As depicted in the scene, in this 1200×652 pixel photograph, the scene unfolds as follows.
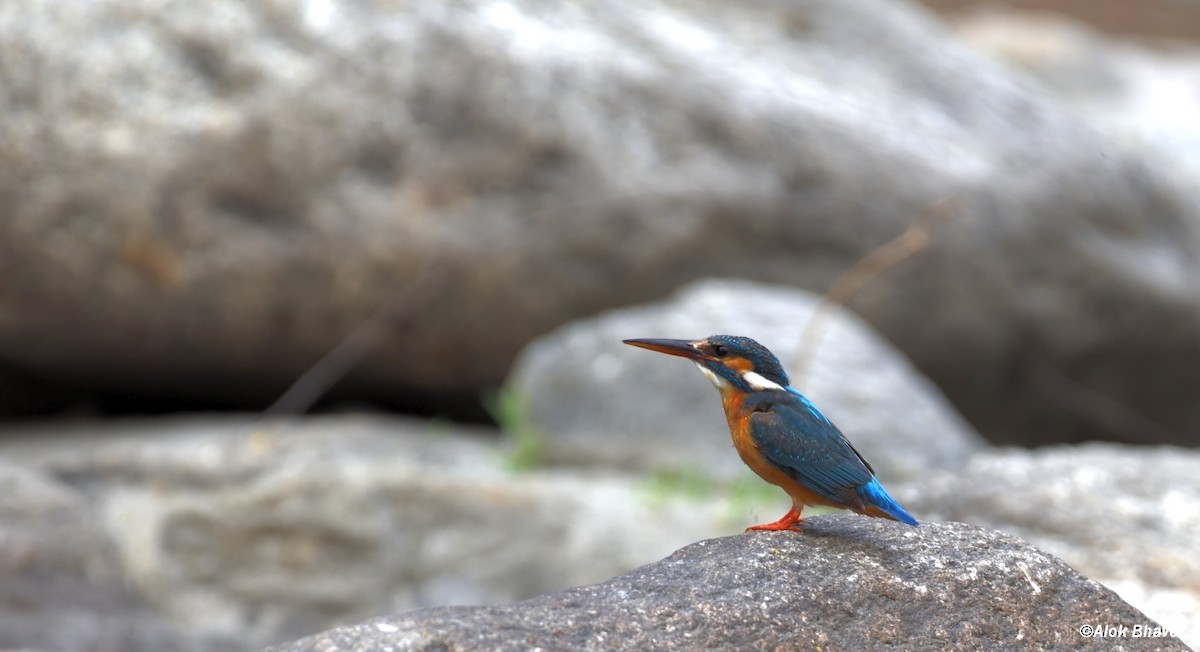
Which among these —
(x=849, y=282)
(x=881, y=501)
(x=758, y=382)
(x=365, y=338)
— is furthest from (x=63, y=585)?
(x=881, y=501)

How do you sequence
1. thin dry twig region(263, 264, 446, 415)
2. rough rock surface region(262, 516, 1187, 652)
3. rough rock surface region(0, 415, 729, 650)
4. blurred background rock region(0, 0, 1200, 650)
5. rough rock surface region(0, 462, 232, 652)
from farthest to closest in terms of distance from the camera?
1. thin dry twig region(263, 264, 446, 415)
2. blurred background rock region(0, 0, 1200, 650)
3. rough rock surface region(0, 415, 729, 650)
4. rough rock surface region(0, 462, 232, 652)
5. rough rock surface region(262, 516, 1187, 652)

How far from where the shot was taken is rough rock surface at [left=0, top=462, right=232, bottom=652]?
15.5ft

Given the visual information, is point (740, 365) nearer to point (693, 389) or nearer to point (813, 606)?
point (813, 606)

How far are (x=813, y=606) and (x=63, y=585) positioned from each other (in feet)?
12.1

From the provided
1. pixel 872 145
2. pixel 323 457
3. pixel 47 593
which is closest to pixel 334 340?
pixel 323 457

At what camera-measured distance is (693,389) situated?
17.4 feet

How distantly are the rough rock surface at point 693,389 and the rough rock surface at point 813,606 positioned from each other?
2.60 metres

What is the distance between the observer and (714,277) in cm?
599

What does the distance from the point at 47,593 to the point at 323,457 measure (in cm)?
117

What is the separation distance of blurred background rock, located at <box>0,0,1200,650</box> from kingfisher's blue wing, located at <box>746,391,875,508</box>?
2009 mm

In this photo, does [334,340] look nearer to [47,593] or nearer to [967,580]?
[47,593]

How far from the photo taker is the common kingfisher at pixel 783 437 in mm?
2402

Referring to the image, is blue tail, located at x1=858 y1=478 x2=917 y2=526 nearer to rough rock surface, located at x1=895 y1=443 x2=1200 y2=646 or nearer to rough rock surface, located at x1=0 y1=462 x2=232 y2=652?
→ rough rock surface, located at x1=895 y1=443 x2=1200 y2=646

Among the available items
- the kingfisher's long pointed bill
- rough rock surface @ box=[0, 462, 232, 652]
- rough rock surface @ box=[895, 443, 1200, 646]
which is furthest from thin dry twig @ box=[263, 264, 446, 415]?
the kingfisher's long pointed bill
